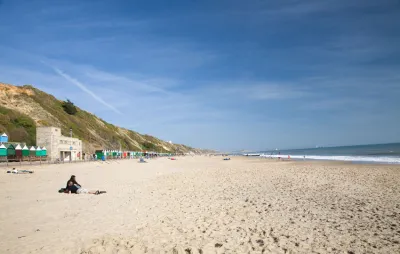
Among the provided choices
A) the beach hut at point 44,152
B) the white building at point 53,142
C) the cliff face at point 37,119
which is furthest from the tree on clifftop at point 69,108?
the beach hut at point 44,152

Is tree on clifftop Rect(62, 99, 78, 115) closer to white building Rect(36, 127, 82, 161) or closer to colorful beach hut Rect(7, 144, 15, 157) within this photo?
white building Rect(36, 127, 82, 161)

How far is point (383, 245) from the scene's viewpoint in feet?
18.2

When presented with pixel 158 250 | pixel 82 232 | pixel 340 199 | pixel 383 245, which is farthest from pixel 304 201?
pixel 82 232

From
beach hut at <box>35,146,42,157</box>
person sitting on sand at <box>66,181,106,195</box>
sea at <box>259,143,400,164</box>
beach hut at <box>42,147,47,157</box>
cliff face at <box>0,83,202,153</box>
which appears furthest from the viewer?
cliff face at <box>0,83,202,153</box>

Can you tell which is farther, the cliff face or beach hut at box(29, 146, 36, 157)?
the cliff face

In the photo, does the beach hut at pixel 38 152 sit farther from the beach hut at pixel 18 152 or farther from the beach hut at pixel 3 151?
the beach hut at pixel 3 151

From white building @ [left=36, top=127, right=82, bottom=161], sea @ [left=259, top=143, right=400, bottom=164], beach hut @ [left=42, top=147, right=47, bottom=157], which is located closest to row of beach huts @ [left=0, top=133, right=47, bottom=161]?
beach hut @ [left=42, top=147, right=47, bottom=157]

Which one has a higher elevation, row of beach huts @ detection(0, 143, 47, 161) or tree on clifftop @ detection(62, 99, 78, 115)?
tree on clifftop @ detection(62, 99, 78, 115)

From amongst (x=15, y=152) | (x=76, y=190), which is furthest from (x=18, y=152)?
Result: (x=76, y=190)

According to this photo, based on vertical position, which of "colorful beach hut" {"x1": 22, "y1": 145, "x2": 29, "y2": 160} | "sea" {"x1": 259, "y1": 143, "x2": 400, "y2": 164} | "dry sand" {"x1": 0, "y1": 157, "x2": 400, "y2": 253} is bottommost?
"sea" {"x1": 259, "y1": 143, "x2": 400, "y2": 164}

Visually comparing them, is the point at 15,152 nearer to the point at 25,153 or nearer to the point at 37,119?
the point at 25,153

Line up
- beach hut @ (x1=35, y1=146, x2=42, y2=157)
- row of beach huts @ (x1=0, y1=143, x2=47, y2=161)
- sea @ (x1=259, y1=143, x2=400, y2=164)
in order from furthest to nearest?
beach hut @ (x1=35, y1=146, x2=42, y2=157) < sea @ (x1=259, y1=143, x2=400, y2=164) < row of beach huts @ (x1=0, y1=143, x2=47, y2=161)

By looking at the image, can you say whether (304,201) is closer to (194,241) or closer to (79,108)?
(194,241)

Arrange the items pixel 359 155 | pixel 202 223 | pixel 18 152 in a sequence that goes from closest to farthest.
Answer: pixel 202 223 → pixel 18 152 → pixel 359 155
